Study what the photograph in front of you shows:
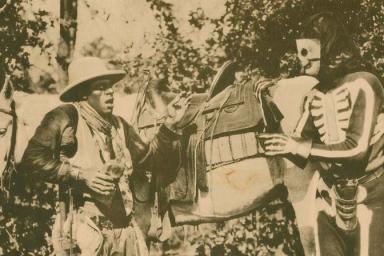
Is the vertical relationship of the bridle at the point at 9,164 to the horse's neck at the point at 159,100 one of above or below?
below

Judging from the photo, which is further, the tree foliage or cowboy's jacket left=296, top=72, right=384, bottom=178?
the tree foliage

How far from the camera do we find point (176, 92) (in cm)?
504

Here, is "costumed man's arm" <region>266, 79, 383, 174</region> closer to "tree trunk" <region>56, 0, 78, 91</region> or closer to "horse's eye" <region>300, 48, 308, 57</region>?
"horse's eye" <region>300, 48, 308, 57</region>

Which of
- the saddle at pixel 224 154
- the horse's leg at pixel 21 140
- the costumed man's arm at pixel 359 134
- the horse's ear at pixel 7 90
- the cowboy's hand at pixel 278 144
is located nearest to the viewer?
the costumed man's arm at pixel 359 134

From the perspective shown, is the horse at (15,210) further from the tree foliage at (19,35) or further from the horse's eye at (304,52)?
the horse's eye at (304,52)

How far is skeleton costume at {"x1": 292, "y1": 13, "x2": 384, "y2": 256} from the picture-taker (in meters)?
4.66

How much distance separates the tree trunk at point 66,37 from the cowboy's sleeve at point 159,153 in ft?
2.22

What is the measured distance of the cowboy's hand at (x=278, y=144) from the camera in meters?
4.75

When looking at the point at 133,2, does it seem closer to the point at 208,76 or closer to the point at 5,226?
the point at 208,76

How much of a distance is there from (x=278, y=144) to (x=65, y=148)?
4.63 ft

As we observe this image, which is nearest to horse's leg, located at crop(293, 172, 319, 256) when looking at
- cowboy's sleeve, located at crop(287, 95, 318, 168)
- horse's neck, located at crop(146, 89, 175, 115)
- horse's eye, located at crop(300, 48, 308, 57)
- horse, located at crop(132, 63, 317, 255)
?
horse, located at crop(132, 63, 317, 255)

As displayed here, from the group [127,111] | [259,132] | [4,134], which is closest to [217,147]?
[259,132]

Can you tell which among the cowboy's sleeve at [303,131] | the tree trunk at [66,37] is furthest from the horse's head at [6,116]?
the cowboy's sleeve at [303,131]

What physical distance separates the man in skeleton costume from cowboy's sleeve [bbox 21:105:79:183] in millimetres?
1330
